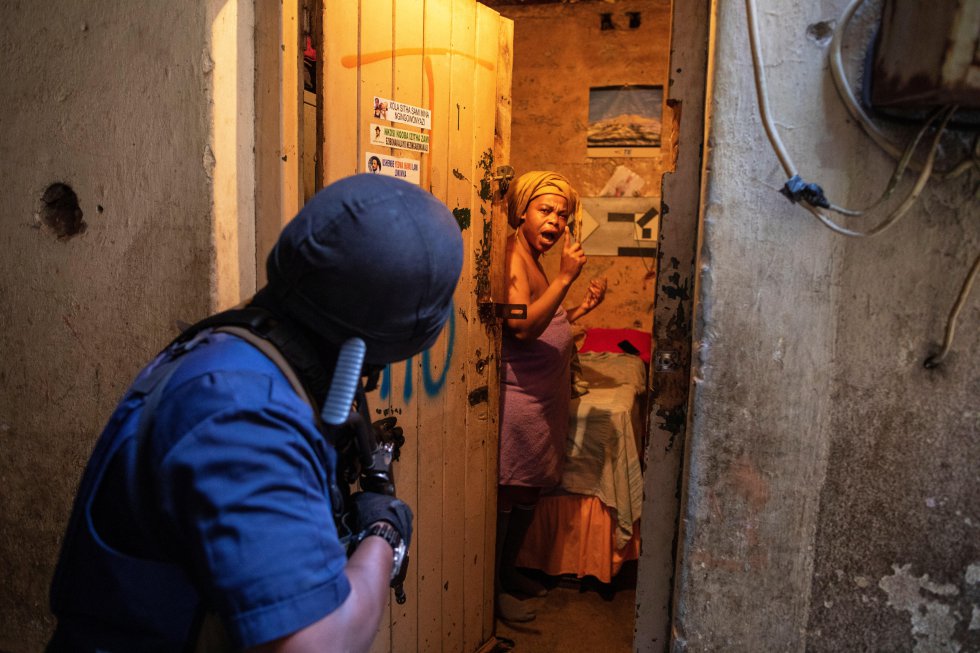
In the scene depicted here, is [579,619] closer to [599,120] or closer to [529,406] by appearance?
[529,406]

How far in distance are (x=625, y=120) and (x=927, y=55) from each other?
14.9 ft

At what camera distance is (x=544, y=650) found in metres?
3.11

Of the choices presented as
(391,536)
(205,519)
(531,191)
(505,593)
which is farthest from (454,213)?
(505,593)

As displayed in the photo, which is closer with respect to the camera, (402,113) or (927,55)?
(927,55)

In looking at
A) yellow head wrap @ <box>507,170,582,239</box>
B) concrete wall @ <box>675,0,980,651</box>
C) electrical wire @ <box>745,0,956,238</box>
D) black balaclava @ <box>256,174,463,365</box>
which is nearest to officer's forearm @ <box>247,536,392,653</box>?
black balaclava @ <box>256,174,463,365</box>

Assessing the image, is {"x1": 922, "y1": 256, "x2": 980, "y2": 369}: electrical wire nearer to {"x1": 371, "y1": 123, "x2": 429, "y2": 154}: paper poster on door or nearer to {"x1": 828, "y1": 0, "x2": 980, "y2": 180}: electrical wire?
{"x1": 828, "y1": 0, "x2": 980, "y2": 180}: electrical wire

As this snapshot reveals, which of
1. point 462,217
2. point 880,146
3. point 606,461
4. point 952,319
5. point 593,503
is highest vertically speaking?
point 880,146

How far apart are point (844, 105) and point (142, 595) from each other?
1523mm

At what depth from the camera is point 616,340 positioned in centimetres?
512

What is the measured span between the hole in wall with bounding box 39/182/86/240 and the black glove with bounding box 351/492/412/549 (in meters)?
1.16

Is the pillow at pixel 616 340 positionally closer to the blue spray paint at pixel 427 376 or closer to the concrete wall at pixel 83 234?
the blue spray paint at pixel 427 376

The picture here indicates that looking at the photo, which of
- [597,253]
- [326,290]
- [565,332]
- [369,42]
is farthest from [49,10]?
[597,253]

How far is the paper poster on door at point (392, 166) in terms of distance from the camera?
2041 mm

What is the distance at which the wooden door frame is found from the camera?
5.30ft
